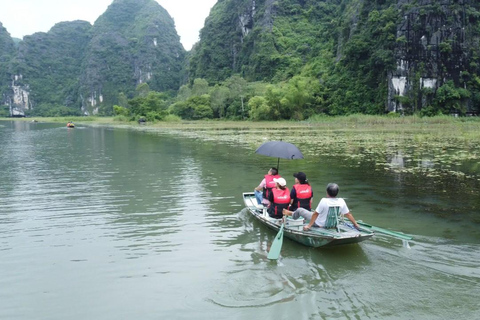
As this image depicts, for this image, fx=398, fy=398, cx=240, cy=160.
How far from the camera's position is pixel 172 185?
43.5ft

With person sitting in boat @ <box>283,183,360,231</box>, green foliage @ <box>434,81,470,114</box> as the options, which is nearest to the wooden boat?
person sitting in boat @ <box>283,183,360,231</box>

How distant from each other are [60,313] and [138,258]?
6.06ft

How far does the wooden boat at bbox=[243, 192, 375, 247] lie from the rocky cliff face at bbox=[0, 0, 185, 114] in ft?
507

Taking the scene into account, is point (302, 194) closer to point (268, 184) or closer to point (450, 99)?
point (268, 184)

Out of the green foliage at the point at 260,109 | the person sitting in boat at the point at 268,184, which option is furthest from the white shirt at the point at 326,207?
the green foliage at the point at 260,109

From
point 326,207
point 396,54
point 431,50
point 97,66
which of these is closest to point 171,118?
point 396,54

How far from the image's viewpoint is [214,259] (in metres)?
6.67

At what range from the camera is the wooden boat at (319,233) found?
6453 millimetres

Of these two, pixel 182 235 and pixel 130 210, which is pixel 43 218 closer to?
pixel 130 210

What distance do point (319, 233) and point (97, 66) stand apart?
580ft

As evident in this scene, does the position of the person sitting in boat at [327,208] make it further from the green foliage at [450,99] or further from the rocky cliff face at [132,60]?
the rocky cliff face at [132,60]

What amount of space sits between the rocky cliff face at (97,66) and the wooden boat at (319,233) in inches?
6087

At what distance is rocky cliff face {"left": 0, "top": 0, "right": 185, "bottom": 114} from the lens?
527 ft

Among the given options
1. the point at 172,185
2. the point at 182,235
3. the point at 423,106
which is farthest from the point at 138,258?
the point at 423,106
